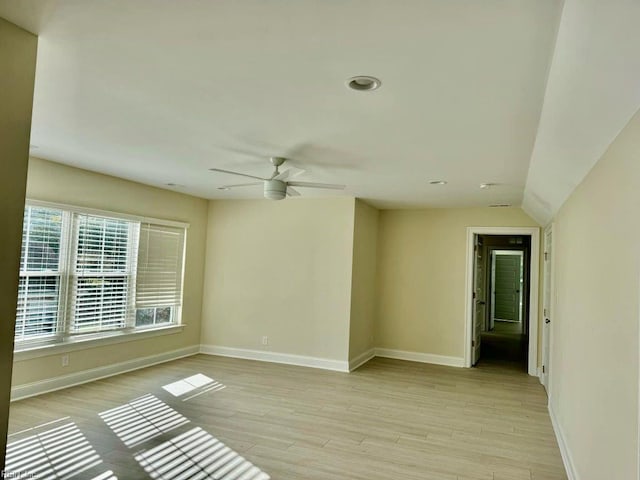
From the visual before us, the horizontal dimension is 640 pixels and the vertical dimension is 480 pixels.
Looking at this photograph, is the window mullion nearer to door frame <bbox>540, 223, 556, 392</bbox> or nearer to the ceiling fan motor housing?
the ceiling fan motor housing

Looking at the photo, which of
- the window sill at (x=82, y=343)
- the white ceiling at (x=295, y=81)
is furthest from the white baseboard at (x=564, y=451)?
the window sill at (x=82, y=343)

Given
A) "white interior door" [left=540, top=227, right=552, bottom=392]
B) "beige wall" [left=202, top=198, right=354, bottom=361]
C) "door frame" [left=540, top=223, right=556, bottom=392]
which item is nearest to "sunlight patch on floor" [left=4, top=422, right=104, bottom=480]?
"beige wall" [left=202, top=198, right=354, bottom=361]

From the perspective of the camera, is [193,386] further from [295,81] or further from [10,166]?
[295,81]

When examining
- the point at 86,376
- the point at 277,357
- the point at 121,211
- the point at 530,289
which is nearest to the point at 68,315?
the point at 86,376

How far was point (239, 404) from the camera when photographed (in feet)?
14.9

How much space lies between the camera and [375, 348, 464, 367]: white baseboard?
6742 mm

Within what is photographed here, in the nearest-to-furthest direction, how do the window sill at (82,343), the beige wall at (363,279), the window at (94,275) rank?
the window sill at (82,343)
the window at (94,275)
the beige wall at (363,279)

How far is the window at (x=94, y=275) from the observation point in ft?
14.7

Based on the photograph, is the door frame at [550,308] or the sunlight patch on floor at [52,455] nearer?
the sunlight patch on floor at [52,455]

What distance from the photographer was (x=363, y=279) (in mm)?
6691

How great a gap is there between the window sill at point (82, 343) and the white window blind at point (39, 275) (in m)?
0.14

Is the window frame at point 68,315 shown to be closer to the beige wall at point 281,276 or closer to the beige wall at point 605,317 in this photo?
the beige wall at point 281,276

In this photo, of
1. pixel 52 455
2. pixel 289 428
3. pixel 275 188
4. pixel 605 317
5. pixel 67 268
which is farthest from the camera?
pixel 67 268

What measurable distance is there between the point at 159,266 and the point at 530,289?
218 inches
